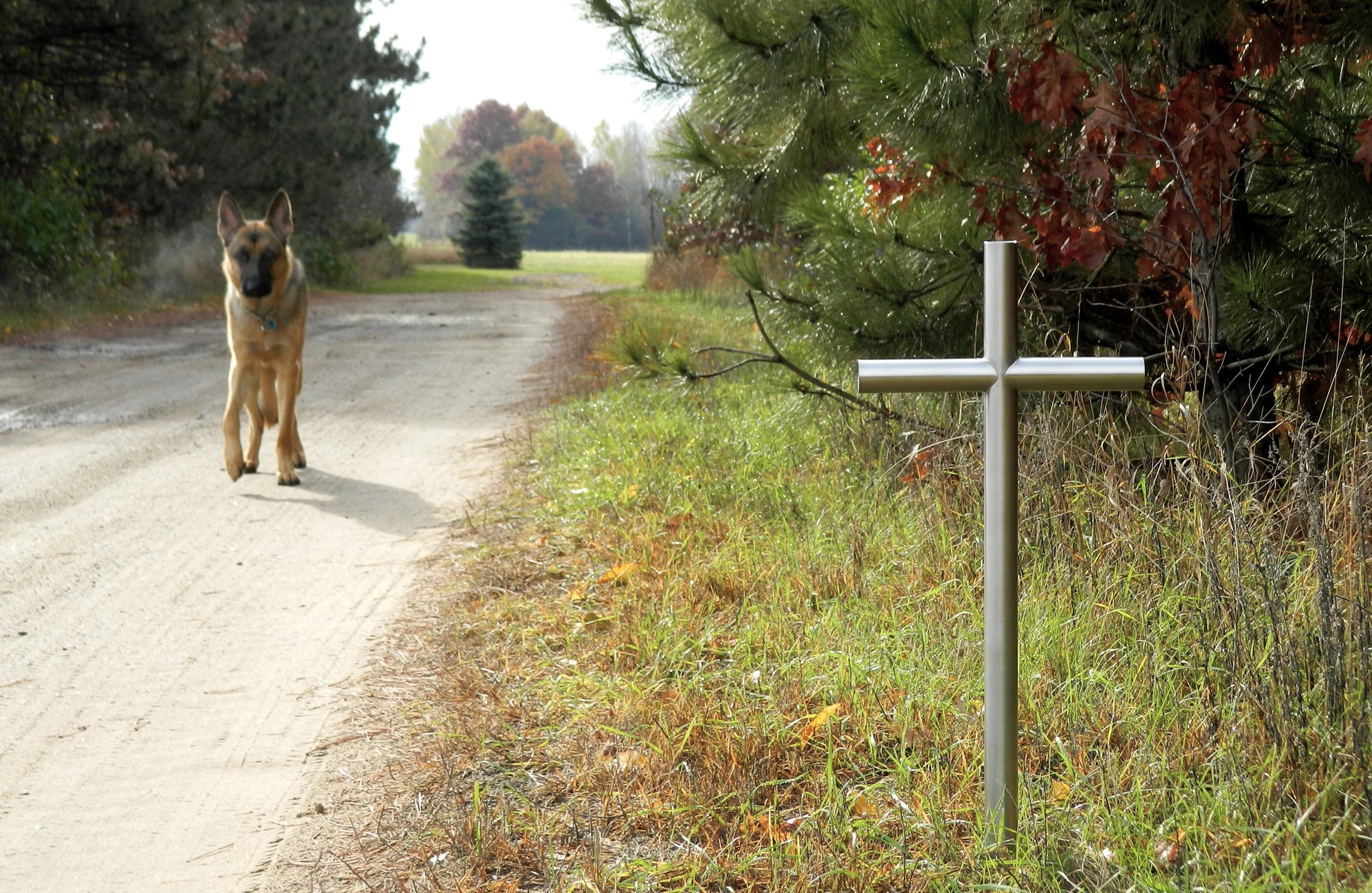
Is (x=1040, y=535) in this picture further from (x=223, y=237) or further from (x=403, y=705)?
(x=223, y=237)

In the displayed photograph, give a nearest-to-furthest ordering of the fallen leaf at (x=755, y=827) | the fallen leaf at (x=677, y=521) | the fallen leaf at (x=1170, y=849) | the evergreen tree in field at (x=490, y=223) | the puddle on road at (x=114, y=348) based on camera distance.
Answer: the fallen leaf at (x=1170, y=849)
the fallen leaf at (x=755, y=827)
the fallen leaf at (x=677, y=521)
the puddle on road at (x=114, y=348)
the evergreen tree in field at (x=490, y=223)

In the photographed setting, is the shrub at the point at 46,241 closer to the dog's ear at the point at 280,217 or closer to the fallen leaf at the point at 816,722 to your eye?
the dog's ear at the point at 280,217

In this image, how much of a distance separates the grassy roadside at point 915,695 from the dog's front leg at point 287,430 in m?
2.55

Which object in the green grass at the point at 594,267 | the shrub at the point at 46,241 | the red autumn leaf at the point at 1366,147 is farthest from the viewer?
the green grass at the point at 594,267

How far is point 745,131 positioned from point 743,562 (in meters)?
2.26

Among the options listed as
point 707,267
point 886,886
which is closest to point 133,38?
point 707,267

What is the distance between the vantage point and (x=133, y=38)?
632 inches

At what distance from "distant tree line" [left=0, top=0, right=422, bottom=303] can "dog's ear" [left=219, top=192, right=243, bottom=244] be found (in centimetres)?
941

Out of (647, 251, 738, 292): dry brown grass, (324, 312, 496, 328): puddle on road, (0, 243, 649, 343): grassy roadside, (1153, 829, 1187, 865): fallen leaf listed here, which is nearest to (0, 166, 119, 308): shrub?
(0, 243, 649, 343): grassy roadside

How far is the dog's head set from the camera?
23.8 feet

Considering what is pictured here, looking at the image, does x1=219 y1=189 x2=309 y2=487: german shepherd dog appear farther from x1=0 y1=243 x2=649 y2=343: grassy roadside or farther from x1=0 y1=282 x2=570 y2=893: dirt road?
x1=0 y1=243 x2=649 y2=343: grassy roadside

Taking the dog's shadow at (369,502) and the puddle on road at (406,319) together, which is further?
the puddle on road at (406,319)

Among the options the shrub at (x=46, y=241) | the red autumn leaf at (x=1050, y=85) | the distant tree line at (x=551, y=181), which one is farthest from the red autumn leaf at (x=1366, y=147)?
the distant tree line at (x=551, y=181)

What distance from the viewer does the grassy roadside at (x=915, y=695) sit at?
2664 millimetres
